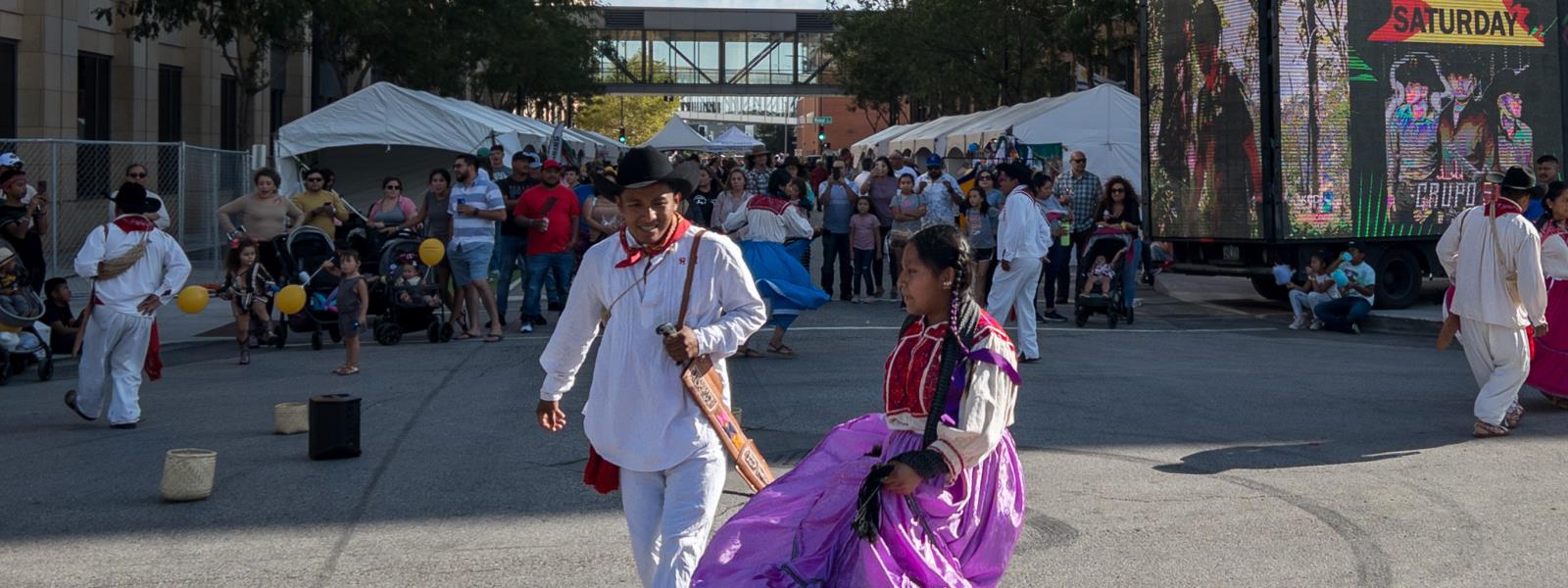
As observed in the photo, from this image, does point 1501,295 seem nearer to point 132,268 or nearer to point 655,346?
point 655,346

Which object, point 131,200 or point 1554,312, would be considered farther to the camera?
point 1554,312

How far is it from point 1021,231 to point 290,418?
5845 mm

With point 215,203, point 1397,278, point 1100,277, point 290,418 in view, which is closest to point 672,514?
point 290,418

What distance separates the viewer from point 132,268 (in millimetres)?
10031

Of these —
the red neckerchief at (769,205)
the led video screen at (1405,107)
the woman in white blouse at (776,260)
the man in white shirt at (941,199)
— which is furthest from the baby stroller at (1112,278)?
the red neckerchief at (769,205)

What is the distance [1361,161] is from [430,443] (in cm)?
1168

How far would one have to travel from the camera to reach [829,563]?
161 inches

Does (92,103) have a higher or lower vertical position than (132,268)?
higher

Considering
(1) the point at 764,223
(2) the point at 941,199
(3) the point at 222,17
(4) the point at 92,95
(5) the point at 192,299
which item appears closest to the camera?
(5) the point at 192,299

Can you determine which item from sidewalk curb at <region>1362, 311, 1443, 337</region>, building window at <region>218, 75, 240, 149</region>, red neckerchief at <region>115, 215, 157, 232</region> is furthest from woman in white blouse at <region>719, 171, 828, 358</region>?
building window at <region>218, 75, 240, 149</region>

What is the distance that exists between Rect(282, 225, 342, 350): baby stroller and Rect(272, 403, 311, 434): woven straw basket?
4673 mm

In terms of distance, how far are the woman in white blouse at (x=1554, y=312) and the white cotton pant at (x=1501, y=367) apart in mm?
929

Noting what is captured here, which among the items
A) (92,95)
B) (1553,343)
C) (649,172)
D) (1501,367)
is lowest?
(1501,367)

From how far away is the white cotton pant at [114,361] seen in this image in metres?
10.0
